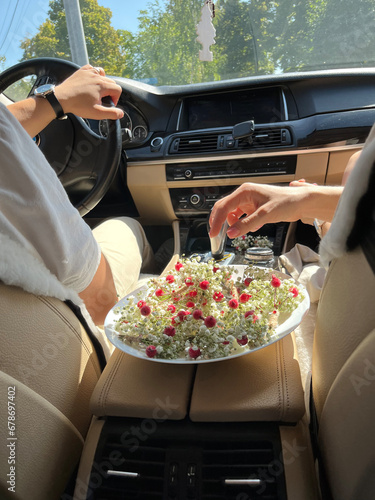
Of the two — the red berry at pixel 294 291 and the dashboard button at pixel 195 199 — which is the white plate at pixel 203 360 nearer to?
the red berry at pixel 294 291

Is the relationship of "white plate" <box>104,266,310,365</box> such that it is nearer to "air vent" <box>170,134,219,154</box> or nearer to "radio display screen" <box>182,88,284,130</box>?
"air vent" <box>170,134,219,154</box>

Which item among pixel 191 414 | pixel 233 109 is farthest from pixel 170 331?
pixel 233 109

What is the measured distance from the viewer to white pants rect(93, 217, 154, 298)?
55.5 inches

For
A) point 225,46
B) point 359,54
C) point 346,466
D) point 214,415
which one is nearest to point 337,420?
point 346,466

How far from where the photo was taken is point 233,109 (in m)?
2.03

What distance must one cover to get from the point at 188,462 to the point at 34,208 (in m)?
0.52

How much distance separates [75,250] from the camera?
773 millimetres

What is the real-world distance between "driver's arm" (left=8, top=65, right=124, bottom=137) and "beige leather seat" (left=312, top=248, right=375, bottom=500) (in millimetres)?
815

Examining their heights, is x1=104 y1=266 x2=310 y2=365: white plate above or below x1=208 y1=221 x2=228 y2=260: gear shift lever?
above

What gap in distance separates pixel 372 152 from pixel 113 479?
0.65m

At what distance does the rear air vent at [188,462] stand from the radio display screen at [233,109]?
5.52ft

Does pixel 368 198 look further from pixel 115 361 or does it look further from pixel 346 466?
pixel 115 361

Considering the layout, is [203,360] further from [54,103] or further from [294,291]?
[54,103]

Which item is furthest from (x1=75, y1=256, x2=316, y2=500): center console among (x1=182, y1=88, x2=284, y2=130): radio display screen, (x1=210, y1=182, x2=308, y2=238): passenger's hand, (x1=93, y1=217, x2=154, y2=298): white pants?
(x1=182, y1=88, x2=284, y2=130): radio display screen
